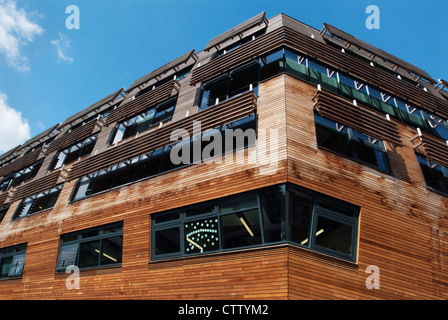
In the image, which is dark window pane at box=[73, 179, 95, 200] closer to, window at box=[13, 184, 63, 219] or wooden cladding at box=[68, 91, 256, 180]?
wooden cladding at box=[68, 91, 256, 180]

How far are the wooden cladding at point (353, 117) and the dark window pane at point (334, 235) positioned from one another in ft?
13.3

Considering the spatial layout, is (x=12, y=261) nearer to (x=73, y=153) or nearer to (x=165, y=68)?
(x=73, y=153)

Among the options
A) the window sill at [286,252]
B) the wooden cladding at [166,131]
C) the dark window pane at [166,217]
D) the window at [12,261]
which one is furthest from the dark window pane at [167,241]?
the window at [12,261]

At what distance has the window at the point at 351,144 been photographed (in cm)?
1103

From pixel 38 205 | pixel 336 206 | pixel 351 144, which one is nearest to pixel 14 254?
pixel 38 205

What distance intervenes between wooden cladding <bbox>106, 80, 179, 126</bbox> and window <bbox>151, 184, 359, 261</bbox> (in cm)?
820

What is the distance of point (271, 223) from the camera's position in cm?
899

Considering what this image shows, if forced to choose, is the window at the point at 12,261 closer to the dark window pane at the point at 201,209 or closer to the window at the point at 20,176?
the window at the point at 20,176

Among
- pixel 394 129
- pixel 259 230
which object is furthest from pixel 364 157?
pixel 259 230

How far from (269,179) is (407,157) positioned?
6.75m

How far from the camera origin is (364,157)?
450 inches

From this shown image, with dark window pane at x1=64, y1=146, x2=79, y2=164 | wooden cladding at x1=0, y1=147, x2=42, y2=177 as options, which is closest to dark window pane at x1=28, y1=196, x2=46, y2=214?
dark window pane at x1=64, y1=146, x2=79, y2=164

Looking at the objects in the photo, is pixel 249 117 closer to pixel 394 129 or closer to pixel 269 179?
pixel 269 179

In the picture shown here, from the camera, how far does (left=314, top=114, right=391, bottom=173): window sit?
434 inches
